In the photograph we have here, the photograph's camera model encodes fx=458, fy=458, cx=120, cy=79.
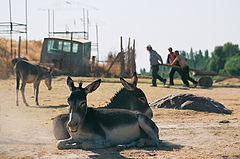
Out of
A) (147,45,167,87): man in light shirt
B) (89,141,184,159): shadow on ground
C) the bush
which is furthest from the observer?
the bush

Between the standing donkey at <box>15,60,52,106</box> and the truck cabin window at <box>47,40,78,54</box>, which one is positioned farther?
the truck cabin window at <box>47,40,78,54</box>

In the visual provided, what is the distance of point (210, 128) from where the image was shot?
10617mm

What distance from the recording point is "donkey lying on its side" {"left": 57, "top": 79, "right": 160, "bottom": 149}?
312 inches

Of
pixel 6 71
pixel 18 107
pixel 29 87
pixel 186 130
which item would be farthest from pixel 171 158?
pixel 6 71

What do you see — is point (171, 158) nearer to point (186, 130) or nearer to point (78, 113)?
point (78, 113)

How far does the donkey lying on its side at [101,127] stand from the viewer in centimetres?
793

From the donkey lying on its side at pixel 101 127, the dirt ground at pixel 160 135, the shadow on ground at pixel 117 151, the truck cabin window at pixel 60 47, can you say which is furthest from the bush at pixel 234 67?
the donkey lying on its side at pixel 101 127

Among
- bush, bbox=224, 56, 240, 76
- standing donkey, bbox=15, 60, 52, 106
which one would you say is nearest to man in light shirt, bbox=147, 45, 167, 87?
standing donkey, bbox=15, 60, 52, 106

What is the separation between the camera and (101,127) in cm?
828

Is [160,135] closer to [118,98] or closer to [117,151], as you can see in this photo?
[118,98]

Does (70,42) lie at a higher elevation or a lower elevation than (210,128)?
higher

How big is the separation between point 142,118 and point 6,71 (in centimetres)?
2277

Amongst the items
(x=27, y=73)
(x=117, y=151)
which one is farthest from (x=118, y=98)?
(x=27, y=73)

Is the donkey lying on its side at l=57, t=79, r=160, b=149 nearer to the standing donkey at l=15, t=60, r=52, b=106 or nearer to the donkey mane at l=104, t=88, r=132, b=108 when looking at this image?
the donkey mane at l=104, t=88, r=132, b=108
